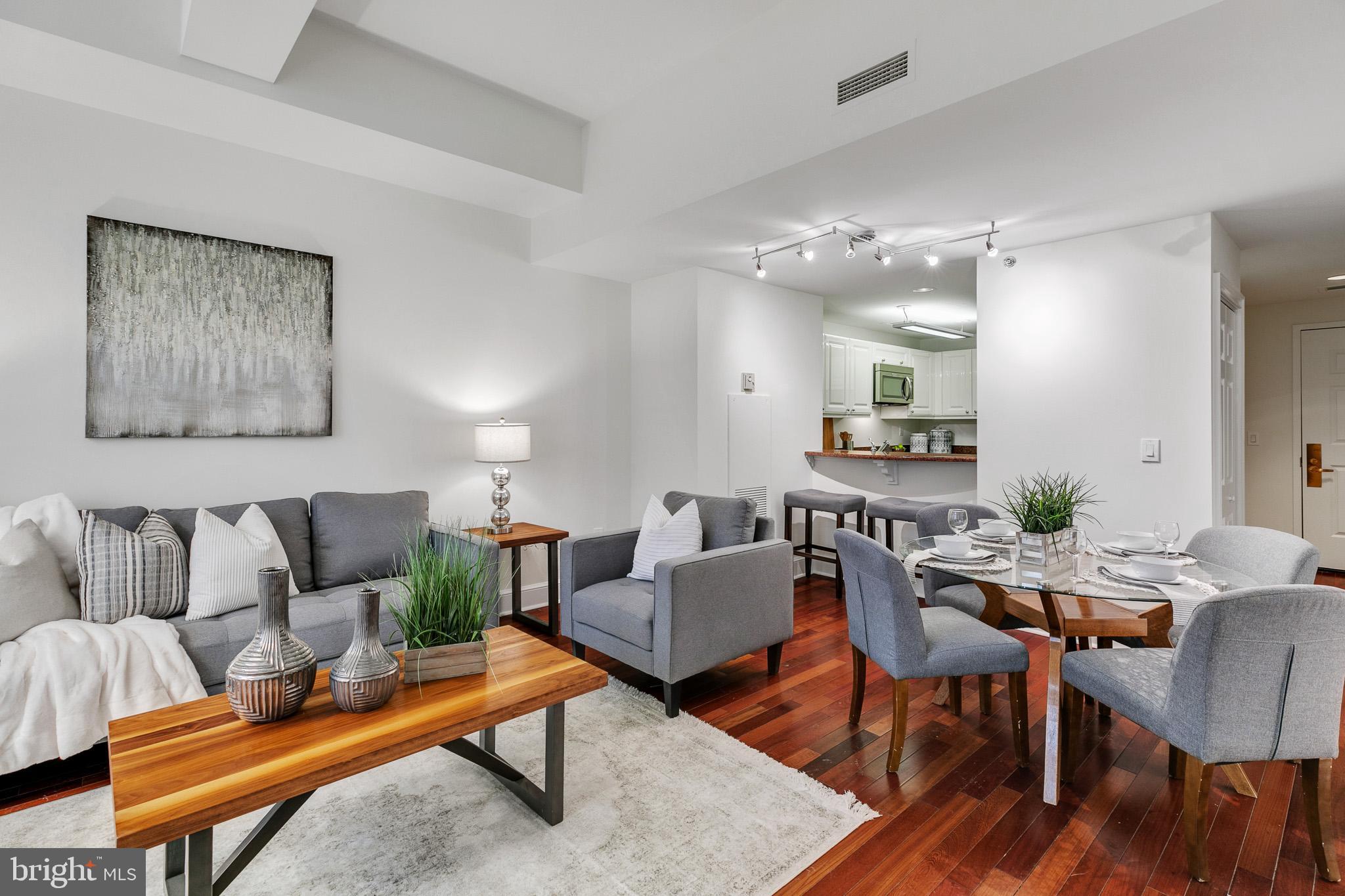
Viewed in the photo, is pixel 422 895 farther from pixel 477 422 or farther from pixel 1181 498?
pixel 1181 498

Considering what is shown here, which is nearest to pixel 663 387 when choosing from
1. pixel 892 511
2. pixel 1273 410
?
pixel 892 511

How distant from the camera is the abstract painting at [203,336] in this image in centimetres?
291

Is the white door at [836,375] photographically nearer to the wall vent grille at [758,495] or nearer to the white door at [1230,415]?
the wall vent grille at [758,495]

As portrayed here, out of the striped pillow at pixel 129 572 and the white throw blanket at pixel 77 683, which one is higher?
the striped pillow at pixel 129 572

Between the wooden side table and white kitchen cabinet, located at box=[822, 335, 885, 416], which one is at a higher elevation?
white kitchen cabinet, located at box=[822, 335, 885, 416]

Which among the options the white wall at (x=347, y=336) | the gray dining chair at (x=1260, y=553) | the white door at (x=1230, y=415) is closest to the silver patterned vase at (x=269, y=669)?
the white wall at (x=347, y=336)

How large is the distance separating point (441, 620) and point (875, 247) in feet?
10.7

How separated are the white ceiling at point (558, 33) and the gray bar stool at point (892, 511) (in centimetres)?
302

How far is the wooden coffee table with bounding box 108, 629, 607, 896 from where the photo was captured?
4.37ft

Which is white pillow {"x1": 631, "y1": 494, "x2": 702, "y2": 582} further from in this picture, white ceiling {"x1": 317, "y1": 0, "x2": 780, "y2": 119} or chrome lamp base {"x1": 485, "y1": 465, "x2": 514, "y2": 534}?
white ceiling {"x1": 317, "y1": 0, "x2": 780, "y2": 119}

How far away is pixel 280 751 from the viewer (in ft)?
4.98

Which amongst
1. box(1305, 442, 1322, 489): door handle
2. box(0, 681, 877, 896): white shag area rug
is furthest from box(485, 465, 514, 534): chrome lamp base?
box(1305, 442, 1322, 489): door handle

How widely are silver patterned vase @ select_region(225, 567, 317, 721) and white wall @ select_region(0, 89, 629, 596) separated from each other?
1.99 m

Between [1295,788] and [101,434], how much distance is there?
16.3 ft
